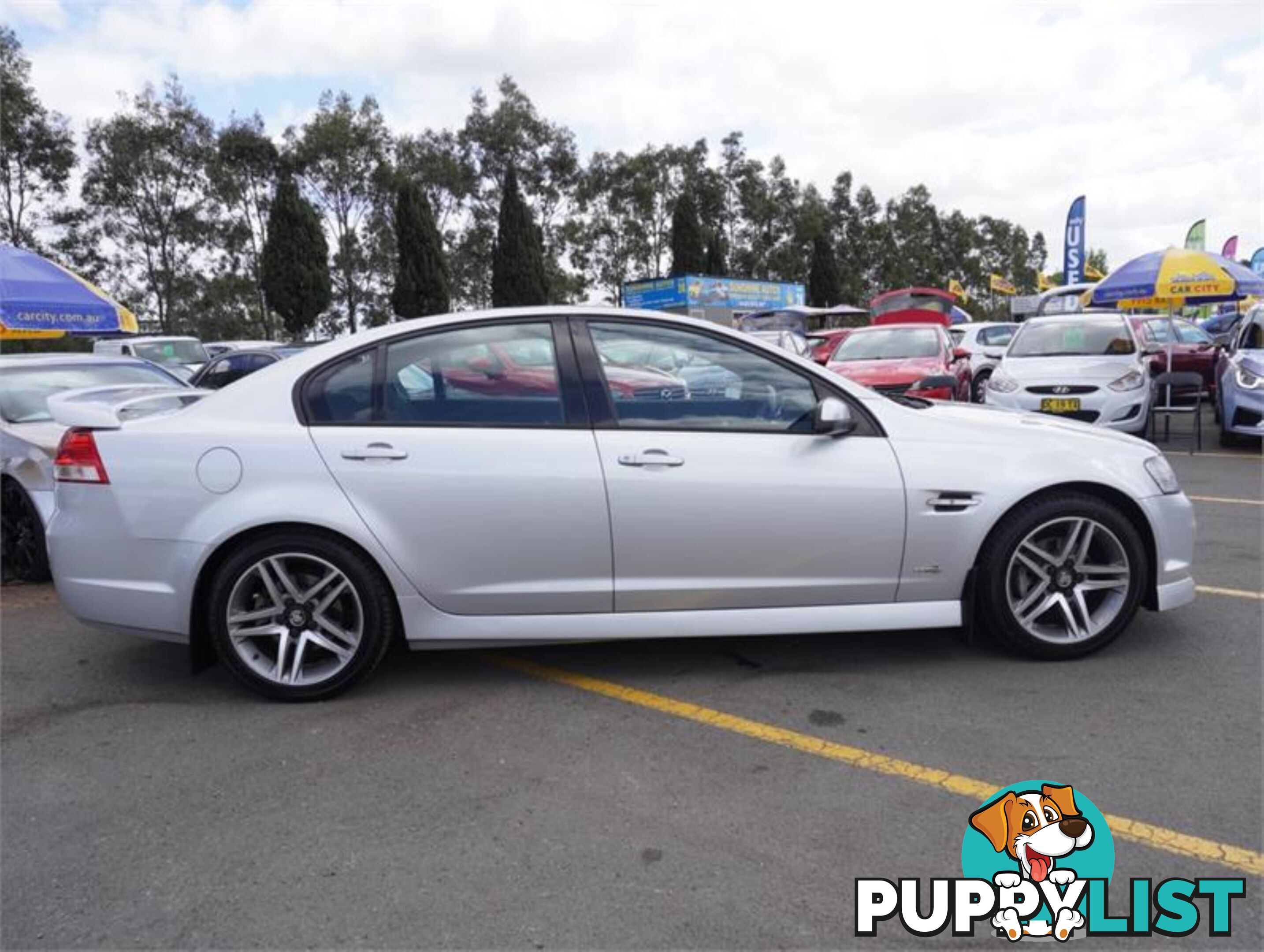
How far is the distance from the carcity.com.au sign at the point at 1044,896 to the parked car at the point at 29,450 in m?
5.18

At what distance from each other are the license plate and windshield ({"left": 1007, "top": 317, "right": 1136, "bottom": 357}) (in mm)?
1012

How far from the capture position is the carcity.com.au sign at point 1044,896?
224cm

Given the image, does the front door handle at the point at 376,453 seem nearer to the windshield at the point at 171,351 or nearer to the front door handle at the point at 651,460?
the front door handle at the point at 651,460

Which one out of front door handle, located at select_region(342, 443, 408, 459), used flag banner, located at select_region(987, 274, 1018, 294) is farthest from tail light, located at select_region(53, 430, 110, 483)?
used flag banner, located at select_region(987, 274, 1018, 294)

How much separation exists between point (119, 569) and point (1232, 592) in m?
5.13

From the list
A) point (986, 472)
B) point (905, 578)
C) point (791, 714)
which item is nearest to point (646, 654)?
point (791, 714)

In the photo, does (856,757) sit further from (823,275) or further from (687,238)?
(823,275)

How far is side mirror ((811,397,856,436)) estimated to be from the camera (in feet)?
11.7

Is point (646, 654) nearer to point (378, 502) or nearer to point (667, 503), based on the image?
point (667, 503)

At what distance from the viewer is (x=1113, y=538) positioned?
3.79 metres

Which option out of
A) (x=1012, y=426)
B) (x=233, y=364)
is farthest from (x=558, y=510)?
(x=233, y=364)

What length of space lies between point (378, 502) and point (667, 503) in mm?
1090

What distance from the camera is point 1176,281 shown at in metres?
10.8

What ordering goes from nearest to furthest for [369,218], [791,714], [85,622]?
[791,714] < [85,622] < [369,218]
